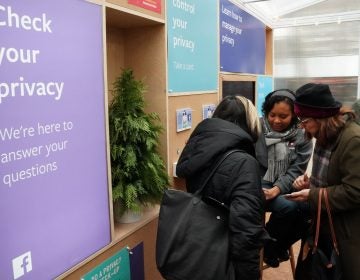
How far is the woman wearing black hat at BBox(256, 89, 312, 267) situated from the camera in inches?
79.4

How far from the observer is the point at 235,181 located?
4.51 feet

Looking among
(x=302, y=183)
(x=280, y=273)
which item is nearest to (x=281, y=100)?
(x=302, y=183)

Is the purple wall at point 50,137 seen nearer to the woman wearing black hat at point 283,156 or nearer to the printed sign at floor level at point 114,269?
the printed sign at floor level at point 114,269

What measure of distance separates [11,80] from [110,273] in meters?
1.01

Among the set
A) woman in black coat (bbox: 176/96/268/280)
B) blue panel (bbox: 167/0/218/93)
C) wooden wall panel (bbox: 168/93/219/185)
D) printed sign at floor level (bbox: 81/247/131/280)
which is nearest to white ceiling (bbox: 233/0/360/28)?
blue panel (bbox: 167/0/218/93)

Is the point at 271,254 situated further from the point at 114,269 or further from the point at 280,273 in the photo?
the point at 114,269

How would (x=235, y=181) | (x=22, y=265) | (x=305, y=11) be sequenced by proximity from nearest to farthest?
(x=22, y=265), (x=235, y=181), (x=305, y=11)

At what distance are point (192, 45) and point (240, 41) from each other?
1.04m

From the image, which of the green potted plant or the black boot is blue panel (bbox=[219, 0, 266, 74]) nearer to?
the green potted plant

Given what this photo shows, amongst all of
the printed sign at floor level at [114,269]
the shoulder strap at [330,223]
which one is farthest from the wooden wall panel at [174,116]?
the shoulder strap at [330,223]

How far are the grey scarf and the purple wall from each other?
100cm

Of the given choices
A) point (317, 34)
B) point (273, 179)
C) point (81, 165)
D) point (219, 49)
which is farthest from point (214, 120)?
point (317, 34)

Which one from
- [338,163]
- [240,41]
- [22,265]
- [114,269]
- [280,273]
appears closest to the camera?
[22,265]

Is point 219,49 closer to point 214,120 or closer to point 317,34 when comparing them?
point 214,120
